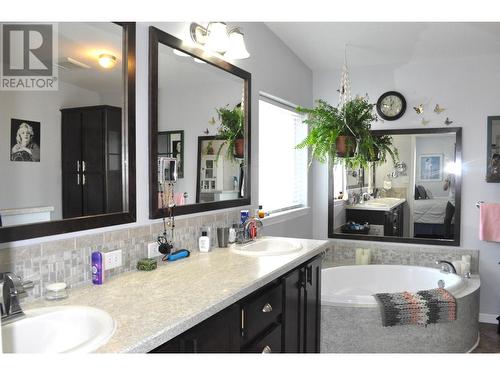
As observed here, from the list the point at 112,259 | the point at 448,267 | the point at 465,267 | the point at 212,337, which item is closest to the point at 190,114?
the point at 112,259

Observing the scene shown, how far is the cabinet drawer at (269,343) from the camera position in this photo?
1792 mm

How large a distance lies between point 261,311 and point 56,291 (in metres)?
0.88

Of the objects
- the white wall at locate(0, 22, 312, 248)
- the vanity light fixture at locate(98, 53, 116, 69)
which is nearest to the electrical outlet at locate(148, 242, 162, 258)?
the white wall at locate(0, 22, 312, 248)

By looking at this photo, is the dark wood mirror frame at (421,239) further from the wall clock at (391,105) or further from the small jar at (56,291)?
the small jar at (56,291)

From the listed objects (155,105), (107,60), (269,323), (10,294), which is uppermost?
(107,60)

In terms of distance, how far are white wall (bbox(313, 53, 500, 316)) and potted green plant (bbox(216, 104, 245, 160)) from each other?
212 cm

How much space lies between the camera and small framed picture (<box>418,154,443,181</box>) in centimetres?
411

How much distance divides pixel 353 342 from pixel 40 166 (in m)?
2.51

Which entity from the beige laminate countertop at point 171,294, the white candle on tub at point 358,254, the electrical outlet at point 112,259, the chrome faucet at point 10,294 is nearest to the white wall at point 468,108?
the white candle on tub at point 358,254

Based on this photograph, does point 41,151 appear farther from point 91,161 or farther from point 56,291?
point 56,291

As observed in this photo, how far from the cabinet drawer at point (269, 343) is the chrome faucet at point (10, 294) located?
93 cm

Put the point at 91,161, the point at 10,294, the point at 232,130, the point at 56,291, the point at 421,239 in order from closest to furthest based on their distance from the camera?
1. the point at 10,294
2. the point at 56,291
3. the point at 91,161
4. the point at 232,130
5. the point at 421,239

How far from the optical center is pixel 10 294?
1.19 metres
